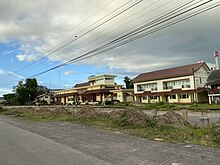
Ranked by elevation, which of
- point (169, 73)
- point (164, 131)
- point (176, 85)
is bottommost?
point (164, 131)

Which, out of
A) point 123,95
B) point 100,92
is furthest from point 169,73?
point 100,92

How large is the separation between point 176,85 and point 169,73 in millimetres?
3795

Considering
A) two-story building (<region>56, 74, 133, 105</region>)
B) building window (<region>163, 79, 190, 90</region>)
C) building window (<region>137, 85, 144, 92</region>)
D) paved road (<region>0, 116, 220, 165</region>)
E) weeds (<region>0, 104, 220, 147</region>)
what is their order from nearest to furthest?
paved road (<region>0, 116, 220, 165</region>) < weeds (<region>0, 104, 220, 147</region>) < building window (<region>163, 79, 190, 90</region>) < building window (<region>137, 85, 144, 92</region>) < two-story building (<region>56, 74, 133, 105</region>)

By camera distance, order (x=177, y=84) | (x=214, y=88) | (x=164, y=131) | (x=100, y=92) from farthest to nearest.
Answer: (x=100, y=92)
(x=177, y=84)
(x=214, y=88)
(x=164, y=131)

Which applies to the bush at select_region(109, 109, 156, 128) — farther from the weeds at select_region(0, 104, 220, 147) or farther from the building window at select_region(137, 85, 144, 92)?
the building window at select_region(137, 85, 144, 92)

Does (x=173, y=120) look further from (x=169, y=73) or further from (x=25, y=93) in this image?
(x=25, y=93)

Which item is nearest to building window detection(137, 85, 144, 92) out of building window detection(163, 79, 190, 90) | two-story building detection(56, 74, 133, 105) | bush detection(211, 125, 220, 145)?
two-story building detection(56, 74, 133, 105)

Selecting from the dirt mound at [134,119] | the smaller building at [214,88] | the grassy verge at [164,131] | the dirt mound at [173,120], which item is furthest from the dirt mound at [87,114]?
the smaller building at [214,88]

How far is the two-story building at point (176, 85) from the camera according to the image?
4825 centimetres

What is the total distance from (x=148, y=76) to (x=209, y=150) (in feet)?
176

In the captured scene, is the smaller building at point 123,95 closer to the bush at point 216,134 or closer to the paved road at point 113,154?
the bush at point 216,134

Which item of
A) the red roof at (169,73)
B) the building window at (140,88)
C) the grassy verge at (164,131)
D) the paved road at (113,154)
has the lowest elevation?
the paved road at (113,154)

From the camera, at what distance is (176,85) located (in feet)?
170

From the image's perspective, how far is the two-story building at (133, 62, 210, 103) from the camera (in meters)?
48.2
